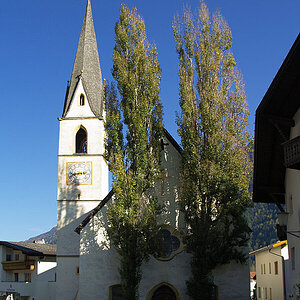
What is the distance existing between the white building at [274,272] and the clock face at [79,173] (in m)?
13.9

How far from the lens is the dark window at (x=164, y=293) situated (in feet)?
84.4

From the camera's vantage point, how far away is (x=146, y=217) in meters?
24.5

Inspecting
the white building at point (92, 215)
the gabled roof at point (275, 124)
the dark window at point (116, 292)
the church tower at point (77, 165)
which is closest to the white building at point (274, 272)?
the white building at point (92, 215)

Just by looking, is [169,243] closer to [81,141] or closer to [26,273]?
[81,141]

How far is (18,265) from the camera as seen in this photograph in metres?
43.0

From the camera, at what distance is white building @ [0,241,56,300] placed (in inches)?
1654

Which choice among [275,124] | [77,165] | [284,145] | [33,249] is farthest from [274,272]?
[284,145]

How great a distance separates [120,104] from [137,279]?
9.38 metres

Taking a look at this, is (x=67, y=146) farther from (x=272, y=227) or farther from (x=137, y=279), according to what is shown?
(x=272, y=227)

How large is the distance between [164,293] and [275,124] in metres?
12.9

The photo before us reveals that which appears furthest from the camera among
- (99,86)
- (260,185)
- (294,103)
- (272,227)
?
(272,227)

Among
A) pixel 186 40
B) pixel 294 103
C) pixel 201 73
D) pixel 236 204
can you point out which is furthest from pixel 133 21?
pixel 294 103

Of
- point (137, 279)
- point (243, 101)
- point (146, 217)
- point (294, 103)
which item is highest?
point (243, 101)

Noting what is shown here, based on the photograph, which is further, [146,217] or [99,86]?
[99,86]
